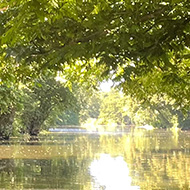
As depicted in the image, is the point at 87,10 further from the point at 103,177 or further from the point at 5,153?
the point at 5,153

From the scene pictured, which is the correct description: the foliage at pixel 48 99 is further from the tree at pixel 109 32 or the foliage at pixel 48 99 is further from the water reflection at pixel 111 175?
the tree at pixel 109 32

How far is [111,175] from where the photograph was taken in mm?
15336

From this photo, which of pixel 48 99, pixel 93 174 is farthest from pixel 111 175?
pixel 48 99

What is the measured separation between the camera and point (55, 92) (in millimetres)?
43906

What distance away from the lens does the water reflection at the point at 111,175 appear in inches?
511

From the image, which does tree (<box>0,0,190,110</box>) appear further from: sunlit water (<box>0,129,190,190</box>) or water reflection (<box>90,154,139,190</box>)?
water reflection (<box>90,154,139,190</box>)

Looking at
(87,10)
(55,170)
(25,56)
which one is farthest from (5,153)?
(87,10)

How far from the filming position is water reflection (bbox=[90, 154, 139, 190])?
12988 millimetres

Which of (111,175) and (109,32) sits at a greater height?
(109,32)

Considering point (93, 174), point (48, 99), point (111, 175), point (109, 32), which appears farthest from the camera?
point (48, 99)

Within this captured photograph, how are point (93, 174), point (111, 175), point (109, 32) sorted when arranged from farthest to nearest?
point (93, 174)
point (111, 175)
point (109, 32)

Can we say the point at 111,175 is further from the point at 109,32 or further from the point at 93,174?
the point at 109,32

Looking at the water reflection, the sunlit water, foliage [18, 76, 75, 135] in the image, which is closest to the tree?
the sunlit water

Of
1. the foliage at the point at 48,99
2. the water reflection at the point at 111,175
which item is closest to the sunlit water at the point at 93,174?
the water reflection at the point at 111,175
